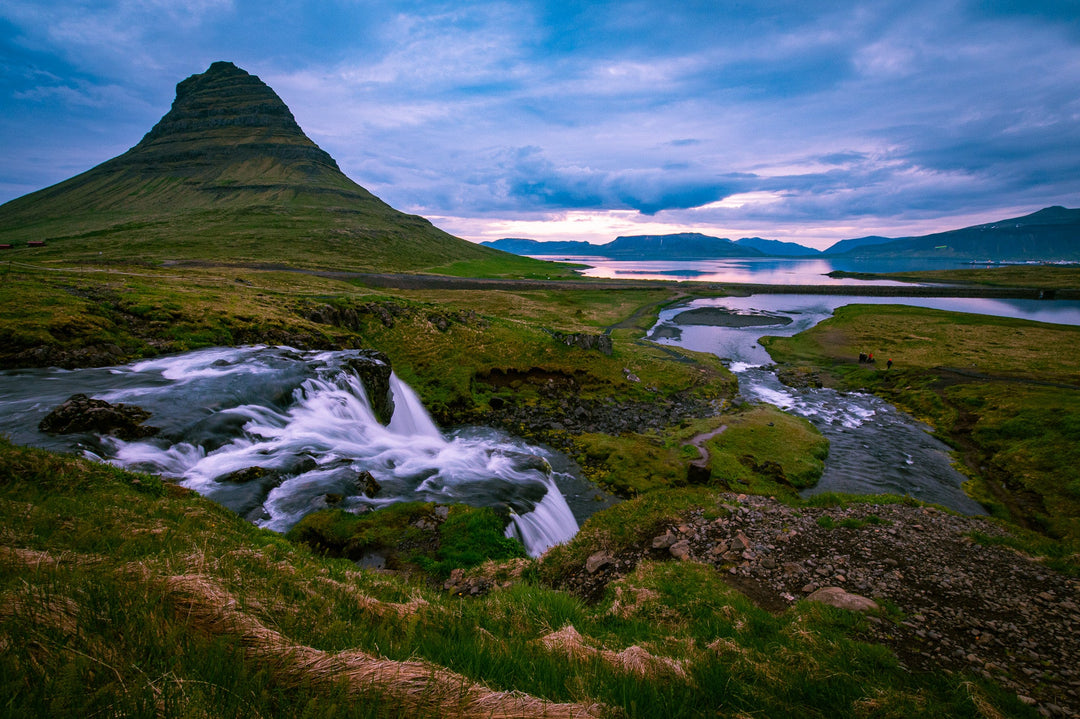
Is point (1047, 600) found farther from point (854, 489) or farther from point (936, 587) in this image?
point (854, 489)

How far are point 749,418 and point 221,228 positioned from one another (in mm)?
176020

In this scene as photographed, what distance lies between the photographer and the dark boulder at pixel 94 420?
13523mm

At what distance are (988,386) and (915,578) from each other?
3707cm

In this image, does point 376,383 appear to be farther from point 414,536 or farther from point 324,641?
point 324,641

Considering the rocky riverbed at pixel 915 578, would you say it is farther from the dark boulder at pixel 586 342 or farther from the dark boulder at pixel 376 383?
the dark boulder at pixel 586 342

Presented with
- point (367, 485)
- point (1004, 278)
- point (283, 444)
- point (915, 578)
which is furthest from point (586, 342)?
point (1004, 278)

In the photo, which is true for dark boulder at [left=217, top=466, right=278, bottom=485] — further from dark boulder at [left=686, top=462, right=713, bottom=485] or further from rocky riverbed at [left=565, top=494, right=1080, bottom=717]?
dark boulder at [left=686, top=462, right=713, bottom=485]

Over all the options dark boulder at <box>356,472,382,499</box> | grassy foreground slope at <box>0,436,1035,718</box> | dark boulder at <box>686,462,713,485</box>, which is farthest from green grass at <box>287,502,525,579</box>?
dark boulder at <box>686,462,713,485</box>

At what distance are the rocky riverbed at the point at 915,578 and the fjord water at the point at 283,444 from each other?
6.12m

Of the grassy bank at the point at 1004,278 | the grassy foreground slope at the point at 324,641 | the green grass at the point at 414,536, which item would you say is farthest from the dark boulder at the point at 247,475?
the grassy bank at the point at 1004,278

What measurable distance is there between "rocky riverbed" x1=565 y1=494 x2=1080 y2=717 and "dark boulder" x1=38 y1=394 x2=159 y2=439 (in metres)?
15.6

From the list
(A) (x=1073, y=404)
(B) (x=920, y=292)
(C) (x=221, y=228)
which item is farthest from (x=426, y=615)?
(C) (x=221, y=228)

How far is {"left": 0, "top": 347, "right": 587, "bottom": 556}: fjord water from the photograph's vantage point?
45.1 feet

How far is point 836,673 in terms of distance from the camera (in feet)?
18.4
